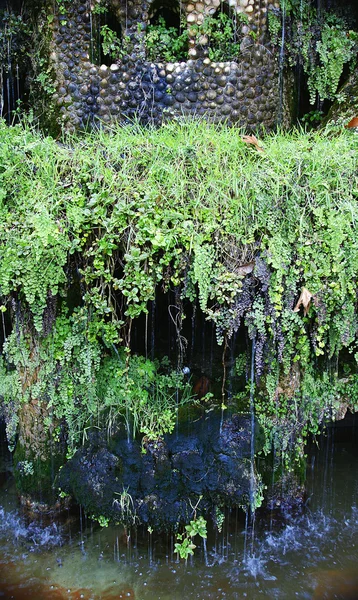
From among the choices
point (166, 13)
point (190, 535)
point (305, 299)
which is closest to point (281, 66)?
point (166, 13)

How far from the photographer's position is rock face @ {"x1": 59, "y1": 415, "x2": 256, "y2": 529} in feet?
13.3

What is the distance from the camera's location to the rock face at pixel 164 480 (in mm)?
4051

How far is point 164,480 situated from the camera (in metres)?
4.06

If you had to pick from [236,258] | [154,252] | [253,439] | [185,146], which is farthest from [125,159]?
[253,439]

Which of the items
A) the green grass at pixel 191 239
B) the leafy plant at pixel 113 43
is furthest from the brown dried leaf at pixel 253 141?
the leafy plant at pixel 113 43

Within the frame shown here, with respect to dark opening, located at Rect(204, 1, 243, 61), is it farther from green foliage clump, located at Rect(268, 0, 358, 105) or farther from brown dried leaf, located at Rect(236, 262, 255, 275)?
brown dried leaf, located at Rect(236, 262, 255, 275)

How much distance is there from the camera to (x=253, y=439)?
165 inches

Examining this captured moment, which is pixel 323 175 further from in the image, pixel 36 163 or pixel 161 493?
pixel 161 493

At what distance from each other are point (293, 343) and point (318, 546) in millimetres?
1983

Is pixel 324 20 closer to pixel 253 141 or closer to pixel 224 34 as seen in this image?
pixel 224 34

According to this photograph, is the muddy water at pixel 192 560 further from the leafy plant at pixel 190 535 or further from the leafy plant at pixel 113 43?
the leafy plant at pixel 113 43

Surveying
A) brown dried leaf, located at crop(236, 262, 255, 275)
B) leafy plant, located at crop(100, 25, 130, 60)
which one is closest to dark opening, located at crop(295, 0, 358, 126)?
leafy plant, located at crop(100, 25, 130, 60)

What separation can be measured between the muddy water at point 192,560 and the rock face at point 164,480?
1.43 feet

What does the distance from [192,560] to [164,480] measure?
82cm
